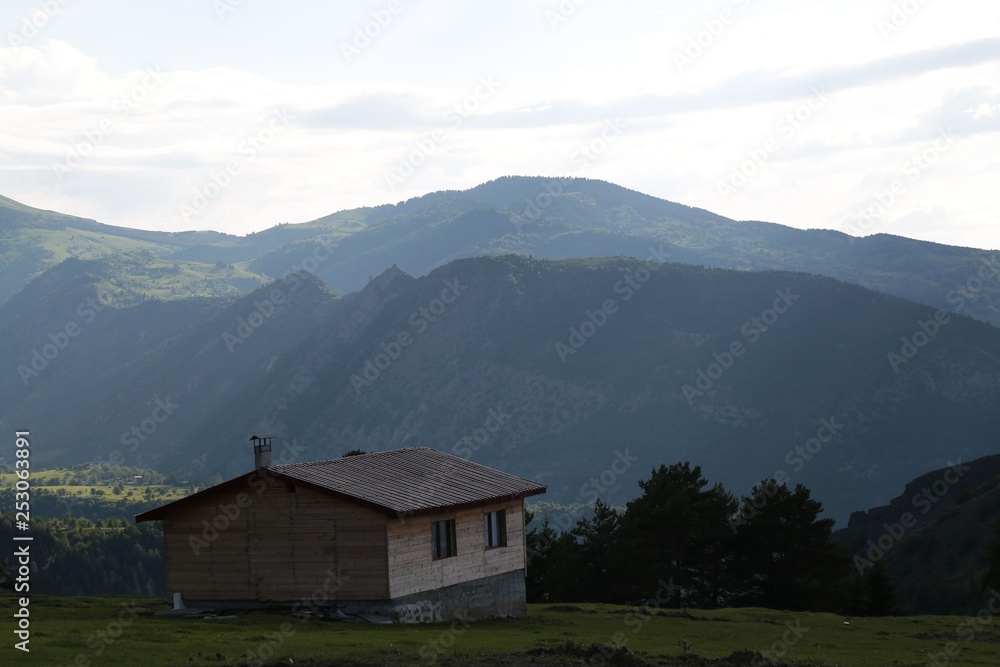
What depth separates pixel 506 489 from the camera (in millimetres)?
43312

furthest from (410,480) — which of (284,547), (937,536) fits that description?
(937,536)

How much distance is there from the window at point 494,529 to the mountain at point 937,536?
110ft

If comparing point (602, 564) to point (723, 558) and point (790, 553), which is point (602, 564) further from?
point (790, 553)

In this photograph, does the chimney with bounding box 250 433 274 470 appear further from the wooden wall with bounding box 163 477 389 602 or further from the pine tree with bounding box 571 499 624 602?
the pine tree with bounding box 571 499 624 602

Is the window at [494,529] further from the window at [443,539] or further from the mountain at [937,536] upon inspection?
the mountain at [937,536]

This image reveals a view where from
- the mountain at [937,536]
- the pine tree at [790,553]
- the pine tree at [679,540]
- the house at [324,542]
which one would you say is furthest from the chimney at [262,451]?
the mountain at [937,536]

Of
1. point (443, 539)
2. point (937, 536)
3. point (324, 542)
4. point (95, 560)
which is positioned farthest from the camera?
point (95, 560)

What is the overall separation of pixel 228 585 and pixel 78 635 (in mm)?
7443

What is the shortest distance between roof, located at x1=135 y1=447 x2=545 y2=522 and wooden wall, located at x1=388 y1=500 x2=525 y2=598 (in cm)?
59

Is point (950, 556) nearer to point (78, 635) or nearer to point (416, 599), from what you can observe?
point (416, 599)

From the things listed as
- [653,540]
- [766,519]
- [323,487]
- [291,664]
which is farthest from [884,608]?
[291,664]

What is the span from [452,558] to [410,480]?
3240 mm

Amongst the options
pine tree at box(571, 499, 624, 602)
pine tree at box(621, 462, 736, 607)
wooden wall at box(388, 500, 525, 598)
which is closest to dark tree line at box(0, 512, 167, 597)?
pine tree at box(571, 499, 624, 602)

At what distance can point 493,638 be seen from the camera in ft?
113
